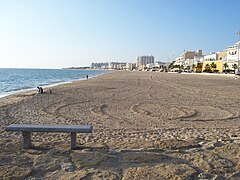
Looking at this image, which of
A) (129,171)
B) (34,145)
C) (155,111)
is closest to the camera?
(129,171)

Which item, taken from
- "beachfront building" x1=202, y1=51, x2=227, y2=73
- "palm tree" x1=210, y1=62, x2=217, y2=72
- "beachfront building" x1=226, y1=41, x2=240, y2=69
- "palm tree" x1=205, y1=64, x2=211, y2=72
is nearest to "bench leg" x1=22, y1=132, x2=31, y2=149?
"beachfront building" x1=226, y1=41, x2=240, y2=69

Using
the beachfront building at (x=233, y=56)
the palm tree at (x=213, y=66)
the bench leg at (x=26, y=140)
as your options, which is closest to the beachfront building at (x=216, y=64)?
the palm tree at (x=213, y=66)

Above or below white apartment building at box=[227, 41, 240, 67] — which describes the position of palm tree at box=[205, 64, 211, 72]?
below

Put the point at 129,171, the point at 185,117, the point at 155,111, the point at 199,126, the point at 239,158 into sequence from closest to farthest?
the point at 129,171
the point at 239,158
the point at 199,126
the point at 185,117
the point at 155,111

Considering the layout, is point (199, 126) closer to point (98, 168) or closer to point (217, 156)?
point (217, 156)

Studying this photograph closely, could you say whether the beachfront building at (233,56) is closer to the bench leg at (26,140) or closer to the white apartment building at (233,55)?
the white apartment building at (233,55)

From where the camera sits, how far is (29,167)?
3.77 meters

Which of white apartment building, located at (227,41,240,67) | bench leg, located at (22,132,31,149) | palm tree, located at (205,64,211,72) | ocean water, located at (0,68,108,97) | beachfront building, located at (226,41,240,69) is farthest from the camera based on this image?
palm tree, located at (205,64,211,72)

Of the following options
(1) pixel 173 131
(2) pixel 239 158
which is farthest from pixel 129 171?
(1) pixel 173 131

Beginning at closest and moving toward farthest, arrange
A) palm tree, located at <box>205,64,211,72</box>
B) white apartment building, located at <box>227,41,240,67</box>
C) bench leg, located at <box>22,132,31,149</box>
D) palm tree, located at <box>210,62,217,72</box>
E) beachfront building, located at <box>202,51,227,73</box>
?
bench leg, located at <box>22,132,31,149</box> → white apartment building, located at <box>227,41,240,67</box> → beachfront building, located at <box>202,51,227,73</box> → palm tree, located at <box>210,62,217,72</box> → palm tree, located at <box>205,64,211,72</box>

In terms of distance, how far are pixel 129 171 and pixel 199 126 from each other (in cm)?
439

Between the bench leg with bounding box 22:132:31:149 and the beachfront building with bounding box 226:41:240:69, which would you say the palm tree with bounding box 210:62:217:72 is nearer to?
the beachfront building with bounding box 226:41:240:69

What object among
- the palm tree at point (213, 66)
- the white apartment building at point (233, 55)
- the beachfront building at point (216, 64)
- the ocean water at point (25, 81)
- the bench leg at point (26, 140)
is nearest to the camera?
the bench leg at point (26, 140)

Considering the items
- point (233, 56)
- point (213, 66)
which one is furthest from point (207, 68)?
point (233, 56)
